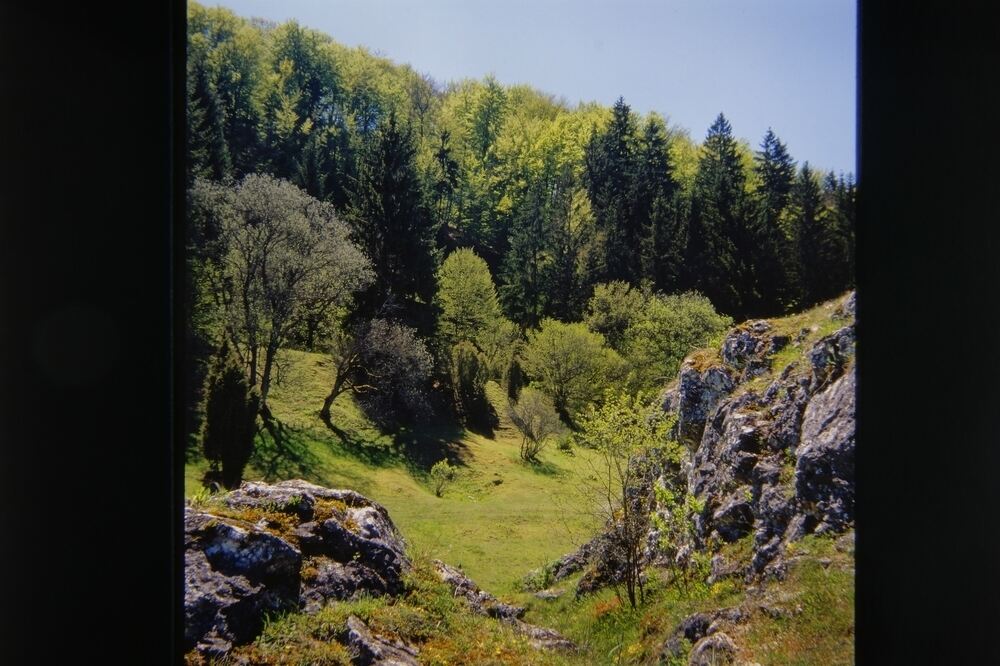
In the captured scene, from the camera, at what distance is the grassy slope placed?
1992mm

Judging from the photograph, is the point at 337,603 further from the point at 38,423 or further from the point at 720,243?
the point at 720,243

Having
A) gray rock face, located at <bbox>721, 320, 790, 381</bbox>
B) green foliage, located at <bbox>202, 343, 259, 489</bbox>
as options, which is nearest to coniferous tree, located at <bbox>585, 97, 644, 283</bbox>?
gray rock face, located at <bbox>721, 320, 790, 381</bbox>

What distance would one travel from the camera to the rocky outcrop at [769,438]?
7.04 ft

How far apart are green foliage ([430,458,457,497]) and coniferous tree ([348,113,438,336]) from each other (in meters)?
0.66

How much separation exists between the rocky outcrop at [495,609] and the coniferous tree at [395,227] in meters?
1.18

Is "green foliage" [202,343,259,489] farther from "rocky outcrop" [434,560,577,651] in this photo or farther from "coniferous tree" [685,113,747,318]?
"coniferous tree" [685,113,747,318]

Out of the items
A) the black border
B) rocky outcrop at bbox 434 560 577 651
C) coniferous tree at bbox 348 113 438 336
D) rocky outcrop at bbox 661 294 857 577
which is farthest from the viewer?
coniferous tree at bbox 348 113 438 336

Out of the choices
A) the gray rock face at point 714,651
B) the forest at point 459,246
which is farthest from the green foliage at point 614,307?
the gray rock face at point 714,651

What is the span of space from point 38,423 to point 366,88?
85.9 inches

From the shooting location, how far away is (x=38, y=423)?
3.73 ft

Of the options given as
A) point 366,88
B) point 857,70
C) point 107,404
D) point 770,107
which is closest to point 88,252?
point 107,404

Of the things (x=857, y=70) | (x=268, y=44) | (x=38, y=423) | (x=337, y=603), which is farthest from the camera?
(x=268, y=44)

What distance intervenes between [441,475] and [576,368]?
813 millimetres

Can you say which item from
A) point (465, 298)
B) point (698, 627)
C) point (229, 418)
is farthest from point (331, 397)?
point (698, 627)
